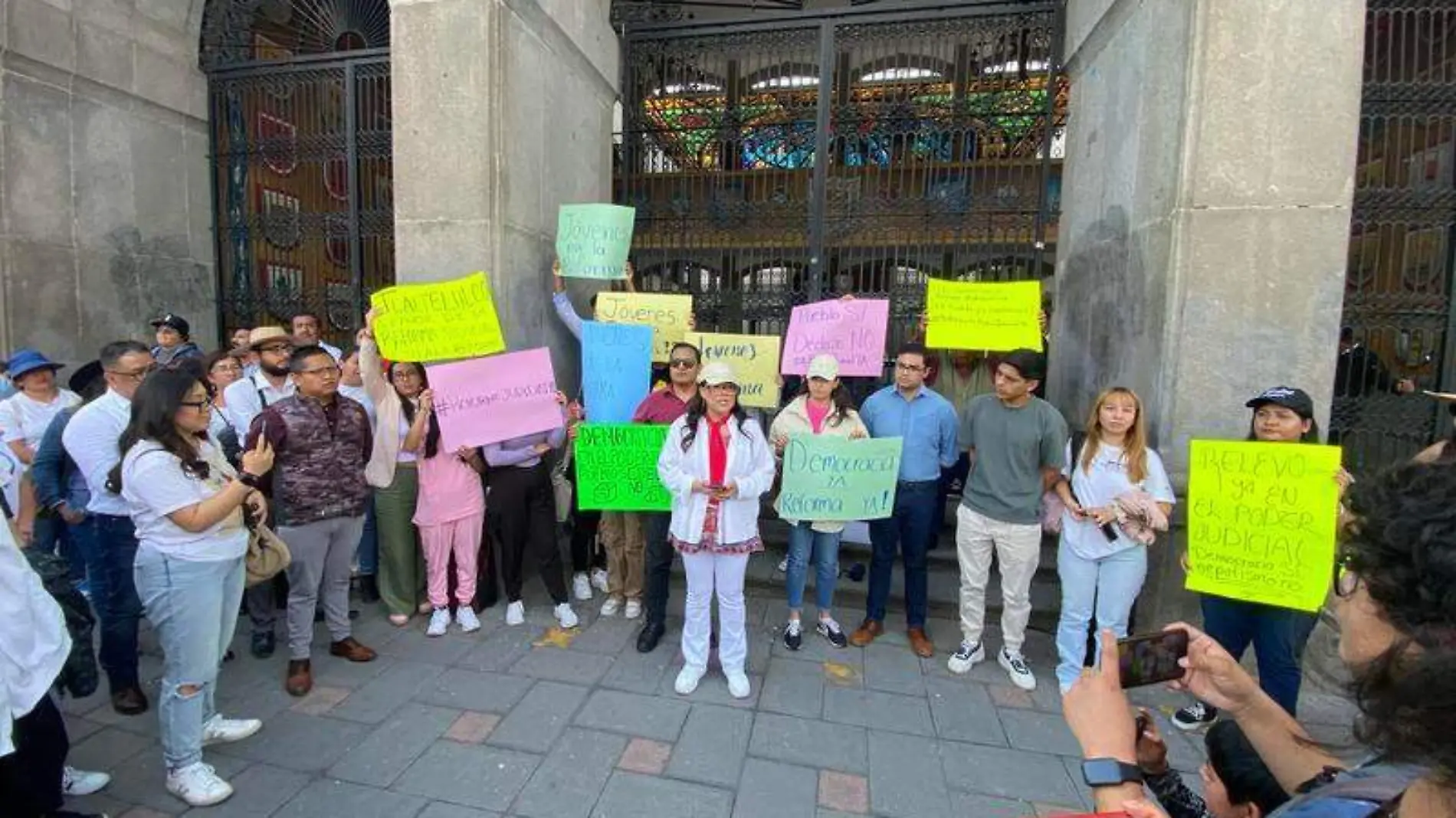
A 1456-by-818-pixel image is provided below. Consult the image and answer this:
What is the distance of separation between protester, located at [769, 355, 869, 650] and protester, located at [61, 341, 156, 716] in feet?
11.7

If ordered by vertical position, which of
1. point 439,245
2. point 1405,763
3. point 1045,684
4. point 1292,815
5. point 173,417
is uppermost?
point 439,245

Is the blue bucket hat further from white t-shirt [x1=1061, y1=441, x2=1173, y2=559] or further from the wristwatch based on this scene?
white t-shirt [x1=1061, y1=441, x2=1173, y2=559]

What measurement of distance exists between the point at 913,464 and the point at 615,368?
7.18 ft

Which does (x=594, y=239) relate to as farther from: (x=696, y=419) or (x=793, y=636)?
(x=793, y=636)

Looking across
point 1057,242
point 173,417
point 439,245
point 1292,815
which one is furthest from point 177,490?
point 1057,242

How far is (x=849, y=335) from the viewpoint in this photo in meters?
4.98

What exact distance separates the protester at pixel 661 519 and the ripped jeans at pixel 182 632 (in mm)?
2285

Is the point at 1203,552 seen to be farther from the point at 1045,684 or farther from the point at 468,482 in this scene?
the point at 468,482

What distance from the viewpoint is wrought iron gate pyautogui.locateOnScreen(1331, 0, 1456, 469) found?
14.4 feet

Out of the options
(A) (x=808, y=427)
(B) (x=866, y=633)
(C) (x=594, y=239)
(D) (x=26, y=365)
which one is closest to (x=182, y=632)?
(D) (x=26, y=365)

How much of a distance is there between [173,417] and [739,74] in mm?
5206

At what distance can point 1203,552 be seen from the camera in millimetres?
3504

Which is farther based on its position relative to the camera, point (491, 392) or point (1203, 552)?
point (491, 392)

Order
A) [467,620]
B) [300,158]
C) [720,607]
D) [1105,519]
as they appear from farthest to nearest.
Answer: [300,158] < [467,620] < [720,607] < [1105,519]
